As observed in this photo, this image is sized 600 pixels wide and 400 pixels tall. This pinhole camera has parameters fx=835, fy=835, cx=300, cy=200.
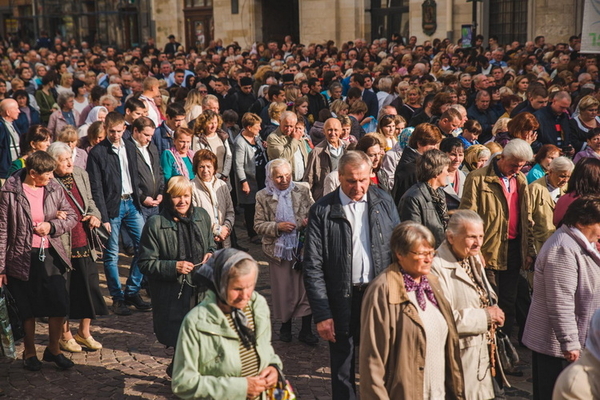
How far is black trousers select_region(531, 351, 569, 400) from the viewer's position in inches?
206

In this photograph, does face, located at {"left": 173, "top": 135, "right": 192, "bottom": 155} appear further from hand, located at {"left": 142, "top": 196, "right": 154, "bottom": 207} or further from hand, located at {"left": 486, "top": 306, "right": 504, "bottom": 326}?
hand, located at {"left": 486, "top": 306, "right": 504, "bottom": 326}

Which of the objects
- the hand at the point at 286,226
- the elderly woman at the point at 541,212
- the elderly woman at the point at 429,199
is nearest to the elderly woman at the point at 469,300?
the elderly woman at the point at 429,199

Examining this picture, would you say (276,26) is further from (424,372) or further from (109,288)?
(424,372)

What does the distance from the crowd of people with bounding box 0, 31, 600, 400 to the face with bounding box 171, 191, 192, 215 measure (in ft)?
0.04

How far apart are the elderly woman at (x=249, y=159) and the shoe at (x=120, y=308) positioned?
286 centimetres

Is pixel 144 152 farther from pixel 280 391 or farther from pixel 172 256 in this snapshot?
pixel 280 391

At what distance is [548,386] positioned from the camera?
530cm

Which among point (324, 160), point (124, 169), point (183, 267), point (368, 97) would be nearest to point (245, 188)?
point (324, 160)

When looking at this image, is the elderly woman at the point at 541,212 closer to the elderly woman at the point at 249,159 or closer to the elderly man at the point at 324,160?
the elderly man at the point at 324,160

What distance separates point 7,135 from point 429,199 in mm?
6607


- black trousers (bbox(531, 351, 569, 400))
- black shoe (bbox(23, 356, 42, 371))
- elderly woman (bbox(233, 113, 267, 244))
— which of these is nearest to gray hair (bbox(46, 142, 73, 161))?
black shoe (bbox(23, 356, 42, 371))

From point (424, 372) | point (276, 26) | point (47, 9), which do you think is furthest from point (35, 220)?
point (47, 9)

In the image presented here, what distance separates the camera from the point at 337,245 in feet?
18.1

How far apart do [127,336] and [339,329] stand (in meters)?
2.82
